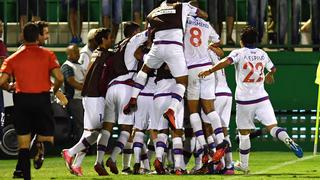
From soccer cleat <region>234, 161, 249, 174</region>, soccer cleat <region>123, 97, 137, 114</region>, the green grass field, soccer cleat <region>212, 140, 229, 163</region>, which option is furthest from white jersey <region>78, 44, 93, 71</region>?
soccer cleat <region>212, 140, 229, 163</region>

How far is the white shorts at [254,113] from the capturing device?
19891 mm

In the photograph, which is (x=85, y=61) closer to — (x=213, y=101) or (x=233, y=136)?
(x=233, y=136)

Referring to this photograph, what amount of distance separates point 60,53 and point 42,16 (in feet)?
2.56

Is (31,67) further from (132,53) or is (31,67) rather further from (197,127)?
(197,127)

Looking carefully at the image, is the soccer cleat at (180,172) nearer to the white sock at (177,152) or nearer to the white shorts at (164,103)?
the white sock at (177,152)

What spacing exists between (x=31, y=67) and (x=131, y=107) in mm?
2940

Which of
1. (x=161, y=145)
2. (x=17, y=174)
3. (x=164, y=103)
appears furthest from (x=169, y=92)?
(x=17, y=174)

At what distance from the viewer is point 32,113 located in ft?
56.0

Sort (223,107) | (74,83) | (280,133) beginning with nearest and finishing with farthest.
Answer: (280,133), (223,107), (74,83)

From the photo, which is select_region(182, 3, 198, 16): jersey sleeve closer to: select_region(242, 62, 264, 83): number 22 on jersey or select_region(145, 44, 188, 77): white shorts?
select_region(145, 44, 188, 77): white shorts

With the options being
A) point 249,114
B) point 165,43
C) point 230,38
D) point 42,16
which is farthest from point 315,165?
point 42,16

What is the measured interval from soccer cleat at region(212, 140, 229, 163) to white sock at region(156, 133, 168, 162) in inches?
33.5

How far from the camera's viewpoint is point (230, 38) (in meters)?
26.6

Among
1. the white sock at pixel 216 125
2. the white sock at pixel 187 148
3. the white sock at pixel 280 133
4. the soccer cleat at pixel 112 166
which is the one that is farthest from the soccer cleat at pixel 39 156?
the white sock at pixel 280 133
